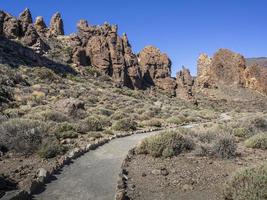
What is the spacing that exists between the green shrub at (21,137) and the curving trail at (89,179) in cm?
243

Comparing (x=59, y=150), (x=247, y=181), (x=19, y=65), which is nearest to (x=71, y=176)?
(x=59, y=150)

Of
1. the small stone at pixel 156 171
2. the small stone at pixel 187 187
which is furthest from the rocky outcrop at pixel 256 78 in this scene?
the small stone at pixel 187 187

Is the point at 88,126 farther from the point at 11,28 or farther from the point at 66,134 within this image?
the point at 11,28

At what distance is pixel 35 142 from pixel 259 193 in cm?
1033

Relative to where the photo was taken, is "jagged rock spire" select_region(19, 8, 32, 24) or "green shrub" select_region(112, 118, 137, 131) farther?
"jagged rock spire" select_region(19, 8, 32, 24)

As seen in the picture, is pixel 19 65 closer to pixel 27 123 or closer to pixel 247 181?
pixel 27 123

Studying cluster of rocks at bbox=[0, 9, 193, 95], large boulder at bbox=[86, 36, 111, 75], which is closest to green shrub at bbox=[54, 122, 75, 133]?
cluster of rocks at bbox=[0, 9, 193, 95]

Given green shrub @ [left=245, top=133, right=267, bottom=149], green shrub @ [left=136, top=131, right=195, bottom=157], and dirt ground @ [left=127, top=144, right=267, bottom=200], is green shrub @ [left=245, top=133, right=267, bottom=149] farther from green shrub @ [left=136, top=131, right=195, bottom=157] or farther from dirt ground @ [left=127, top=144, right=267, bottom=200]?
green shrub @ [left=136, top=131, right=195, bottom=157]

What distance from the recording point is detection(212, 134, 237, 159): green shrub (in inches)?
527

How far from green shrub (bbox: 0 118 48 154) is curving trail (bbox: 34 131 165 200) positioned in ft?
7.97

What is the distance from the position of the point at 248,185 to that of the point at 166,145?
19.4ft

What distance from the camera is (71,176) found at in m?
11.6

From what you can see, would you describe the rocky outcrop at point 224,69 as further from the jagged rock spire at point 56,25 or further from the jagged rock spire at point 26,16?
the jagged rock spire at point 26,16

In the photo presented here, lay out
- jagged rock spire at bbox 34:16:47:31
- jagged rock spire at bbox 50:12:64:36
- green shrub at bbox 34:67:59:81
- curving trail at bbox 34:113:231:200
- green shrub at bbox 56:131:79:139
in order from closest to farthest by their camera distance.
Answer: curving trail at bbox 34:113:231:200, green shrub at bbox 56:131:79:139, green shrub at bbox 34:67:59:81, jagged rock spire at bbox 34:16:47:31, jagged rock spire at bbox 50:12:64:36
